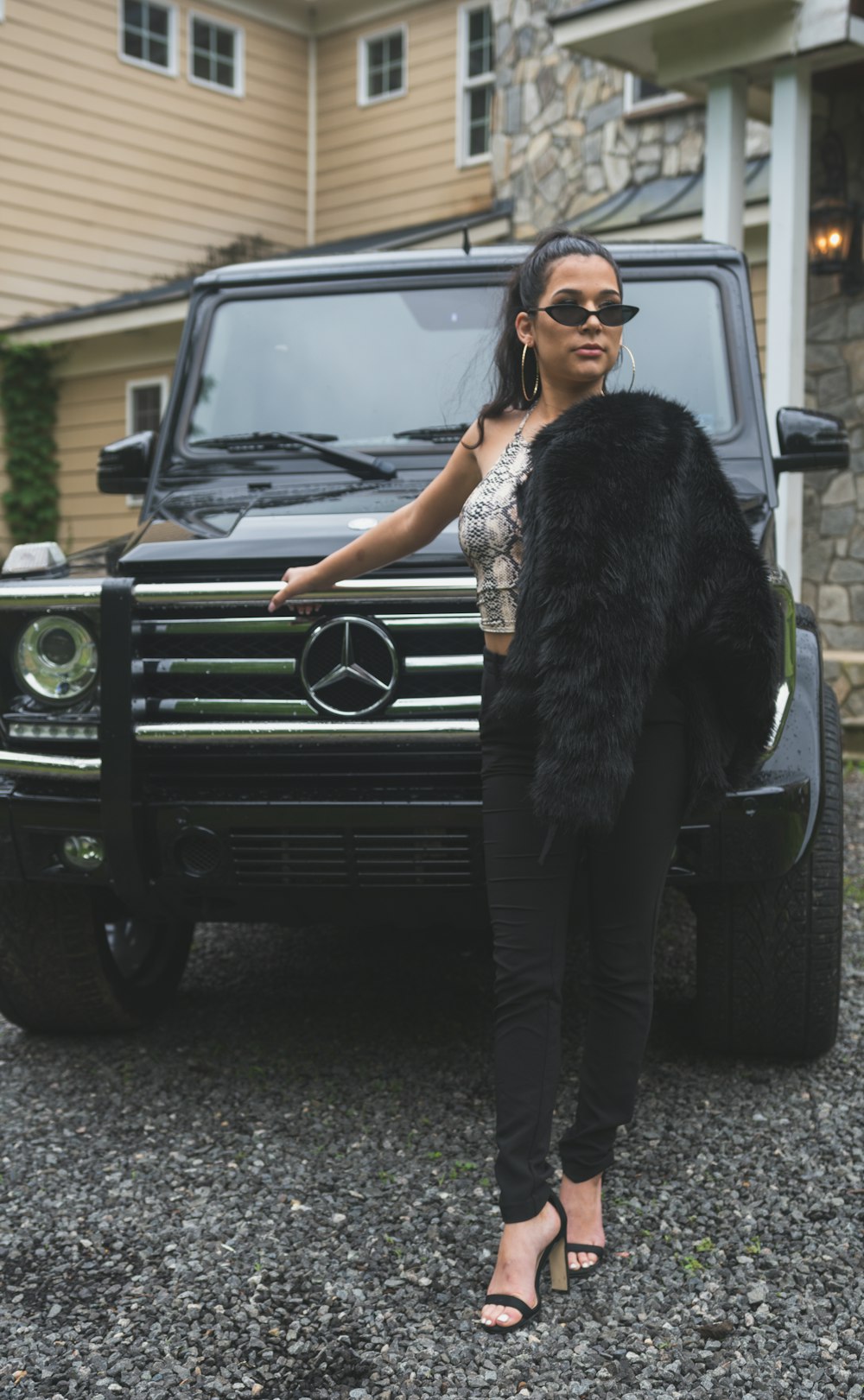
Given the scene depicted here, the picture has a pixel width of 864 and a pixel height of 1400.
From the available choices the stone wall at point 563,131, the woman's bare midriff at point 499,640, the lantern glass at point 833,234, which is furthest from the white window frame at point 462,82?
the woman's bare midriff at point 499,640

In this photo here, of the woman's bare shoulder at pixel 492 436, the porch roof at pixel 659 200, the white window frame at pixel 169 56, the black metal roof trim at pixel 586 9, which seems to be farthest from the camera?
the white window frame at pixel 169 56

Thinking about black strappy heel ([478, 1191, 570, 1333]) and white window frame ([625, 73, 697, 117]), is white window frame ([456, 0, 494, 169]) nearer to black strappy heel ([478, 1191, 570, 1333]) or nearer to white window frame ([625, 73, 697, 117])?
white window frame ([625, 73, 697, 117])

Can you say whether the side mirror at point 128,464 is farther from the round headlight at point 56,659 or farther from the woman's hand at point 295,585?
the woman's hand at point 295,585

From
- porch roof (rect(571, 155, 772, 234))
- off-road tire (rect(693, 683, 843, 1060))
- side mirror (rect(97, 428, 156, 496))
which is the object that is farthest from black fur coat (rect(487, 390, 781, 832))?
porch roof (rect(571, 155, 772, 234))

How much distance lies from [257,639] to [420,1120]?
1.13m

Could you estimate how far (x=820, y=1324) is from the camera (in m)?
2.31

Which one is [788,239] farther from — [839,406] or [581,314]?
[581,314]

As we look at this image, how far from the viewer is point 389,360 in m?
4.09

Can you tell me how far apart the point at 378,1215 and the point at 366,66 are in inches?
574

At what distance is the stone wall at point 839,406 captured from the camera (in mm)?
9039

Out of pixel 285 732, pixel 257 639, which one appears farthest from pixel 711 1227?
pixel 257 639

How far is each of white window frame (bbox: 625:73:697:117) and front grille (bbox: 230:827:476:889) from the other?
29.8ft

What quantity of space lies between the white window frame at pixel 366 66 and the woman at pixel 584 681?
13243 millimetres

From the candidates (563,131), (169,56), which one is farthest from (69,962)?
(169,56)
